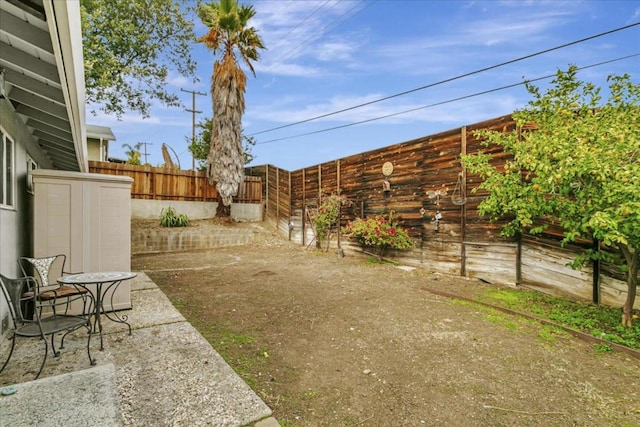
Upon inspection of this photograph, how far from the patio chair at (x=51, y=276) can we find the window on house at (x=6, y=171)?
0.70 metres

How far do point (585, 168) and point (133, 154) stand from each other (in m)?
18.9

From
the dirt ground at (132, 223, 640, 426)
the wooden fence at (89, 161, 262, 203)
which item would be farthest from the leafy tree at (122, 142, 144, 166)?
the dirt ground at (132, 223, 640, 426)

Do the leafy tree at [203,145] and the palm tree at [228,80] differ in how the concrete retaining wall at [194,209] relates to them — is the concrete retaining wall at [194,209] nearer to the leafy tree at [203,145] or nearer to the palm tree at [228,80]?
the palm tree at [228,80]

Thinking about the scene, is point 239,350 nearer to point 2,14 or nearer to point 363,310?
point 363,310

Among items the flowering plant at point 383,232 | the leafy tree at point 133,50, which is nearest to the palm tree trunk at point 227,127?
the leafy tree at point 133,50

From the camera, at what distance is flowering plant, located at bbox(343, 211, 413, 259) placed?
7324 mm

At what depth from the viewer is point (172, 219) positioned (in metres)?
11.4

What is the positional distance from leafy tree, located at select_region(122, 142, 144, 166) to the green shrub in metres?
5.08

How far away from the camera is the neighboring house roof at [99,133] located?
1465cm

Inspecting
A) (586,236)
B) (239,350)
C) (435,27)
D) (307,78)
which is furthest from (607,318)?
(307,78)

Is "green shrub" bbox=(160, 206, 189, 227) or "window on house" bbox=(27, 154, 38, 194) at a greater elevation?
"window on house" bbox=(27, 154, 38, 194)

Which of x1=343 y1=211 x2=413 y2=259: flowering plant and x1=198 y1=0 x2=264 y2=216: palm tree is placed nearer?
x1=343 y1=211 x2=413 y2=259: flowering plant

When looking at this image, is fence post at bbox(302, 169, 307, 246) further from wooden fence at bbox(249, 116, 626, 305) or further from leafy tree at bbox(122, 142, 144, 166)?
leafy tree at bbox(122, 142, 144, 166)

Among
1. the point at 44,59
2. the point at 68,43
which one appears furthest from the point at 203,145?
the point at 68,43
